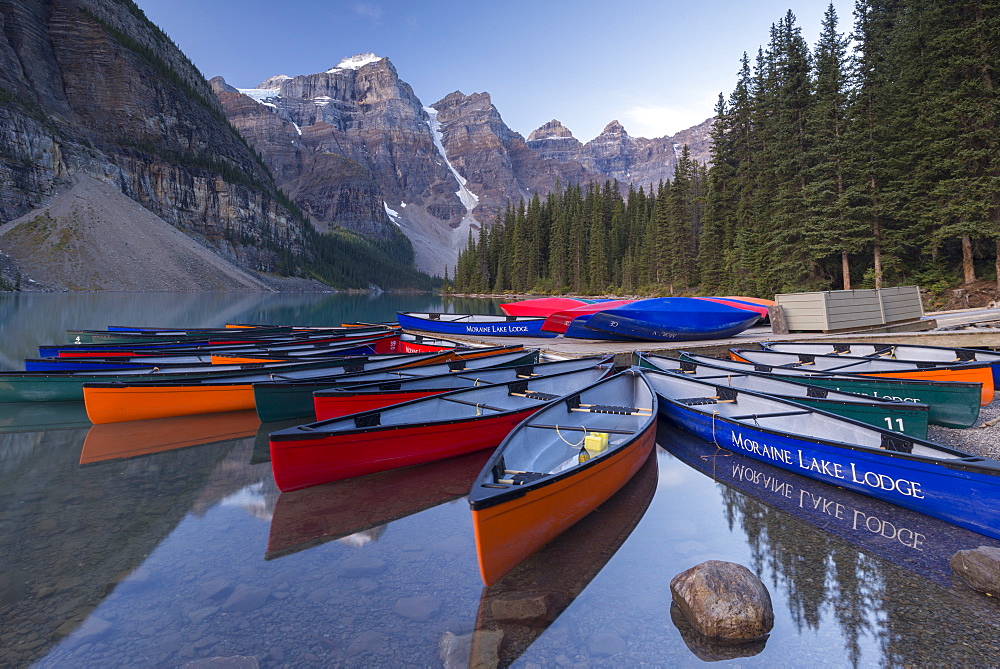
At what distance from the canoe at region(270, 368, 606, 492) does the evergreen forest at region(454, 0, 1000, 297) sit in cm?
2576

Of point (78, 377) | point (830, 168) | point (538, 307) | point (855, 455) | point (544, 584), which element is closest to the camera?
point (544, 584)

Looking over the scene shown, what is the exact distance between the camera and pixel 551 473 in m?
5.63

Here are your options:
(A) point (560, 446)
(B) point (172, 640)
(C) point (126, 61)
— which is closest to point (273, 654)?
(B) point (172, 640)

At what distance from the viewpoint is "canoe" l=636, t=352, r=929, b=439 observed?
7266 millimetres

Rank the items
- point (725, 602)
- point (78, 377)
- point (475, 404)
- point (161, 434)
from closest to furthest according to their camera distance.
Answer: point (725, 602)
point (475, 404)
point (161, 434)
point (78, 377)

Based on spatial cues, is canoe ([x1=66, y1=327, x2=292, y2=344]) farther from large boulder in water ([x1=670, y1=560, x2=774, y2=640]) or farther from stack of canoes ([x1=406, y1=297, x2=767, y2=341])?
large boulder in water ([x1=670, y1=560, x2=774, y2=640])

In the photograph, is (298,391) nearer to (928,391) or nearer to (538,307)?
(928,391)

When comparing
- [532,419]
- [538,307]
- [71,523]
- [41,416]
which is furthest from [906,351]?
[41,416]

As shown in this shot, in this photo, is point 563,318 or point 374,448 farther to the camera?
point 563,318

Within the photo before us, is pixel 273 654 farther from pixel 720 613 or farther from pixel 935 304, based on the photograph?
pixel 935 304

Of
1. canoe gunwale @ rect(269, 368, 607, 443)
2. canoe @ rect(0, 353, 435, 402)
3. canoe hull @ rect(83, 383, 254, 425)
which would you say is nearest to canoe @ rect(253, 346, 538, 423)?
canoe hull @ rect(83, 383, 254, 425)

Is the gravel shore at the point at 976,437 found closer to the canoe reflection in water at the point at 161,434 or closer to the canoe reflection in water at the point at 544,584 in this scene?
the canoe reflection in water at the point at 544,584

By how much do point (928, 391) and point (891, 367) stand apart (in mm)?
2109

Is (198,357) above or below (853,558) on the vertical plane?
above
